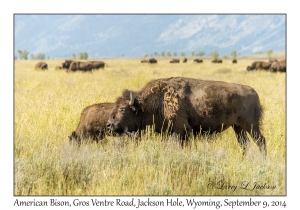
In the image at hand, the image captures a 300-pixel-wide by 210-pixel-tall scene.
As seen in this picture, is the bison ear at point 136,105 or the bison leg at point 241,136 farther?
the bison leg at point 241,136

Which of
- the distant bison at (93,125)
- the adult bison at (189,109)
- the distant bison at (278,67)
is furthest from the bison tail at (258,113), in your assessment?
the distant bison at (278,67)

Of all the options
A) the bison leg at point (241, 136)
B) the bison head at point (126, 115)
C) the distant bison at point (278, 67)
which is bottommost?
the bison leg at point (241, 136)

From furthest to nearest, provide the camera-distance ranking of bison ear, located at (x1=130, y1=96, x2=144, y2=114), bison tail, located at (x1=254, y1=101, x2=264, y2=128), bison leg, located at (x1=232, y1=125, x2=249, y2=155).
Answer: bison leg, located at (x1=232, y1=125, x2=249, y2=155)
bison tail, located at (x1=254, y1=101, x2=264, y2=128)
bison ear, located at (x1=130, y1=96, x2=144, y2=114)

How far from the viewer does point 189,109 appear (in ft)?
26.1

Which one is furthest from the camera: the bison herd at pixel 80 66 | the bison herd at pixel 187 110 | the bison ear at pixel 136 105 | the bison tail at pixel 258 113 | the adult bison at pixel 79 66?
the bison herd at pixel 80 66

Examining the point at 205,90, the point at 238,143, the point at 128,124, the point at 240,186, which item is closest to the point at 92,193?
the point at 240,186

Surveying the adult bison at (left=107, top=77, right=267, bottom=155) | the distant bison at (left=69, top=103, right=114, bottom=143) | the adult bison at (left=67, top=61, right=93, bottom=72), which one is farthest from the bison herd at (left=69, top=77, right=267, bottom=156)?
the adult bison at (left=67, top=61, right=93, bottom=72)

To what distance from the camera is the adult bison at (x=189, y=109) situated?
25.9 feet

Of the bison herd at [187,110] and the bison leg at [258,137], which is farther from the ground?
the bison herd at [187,110]

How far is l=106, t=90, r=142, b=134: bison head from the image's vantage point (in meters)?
7.91

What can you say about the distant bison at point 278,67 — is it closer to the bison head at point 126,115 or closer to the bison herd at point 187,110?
the bison herd at point 187,110

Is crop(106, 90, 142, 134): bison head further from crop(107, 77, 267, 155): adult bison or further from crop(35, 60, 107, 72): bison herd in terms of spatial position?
crop(35, 60, 107, 72): bison herd
